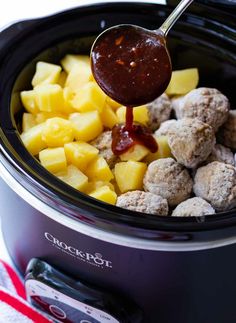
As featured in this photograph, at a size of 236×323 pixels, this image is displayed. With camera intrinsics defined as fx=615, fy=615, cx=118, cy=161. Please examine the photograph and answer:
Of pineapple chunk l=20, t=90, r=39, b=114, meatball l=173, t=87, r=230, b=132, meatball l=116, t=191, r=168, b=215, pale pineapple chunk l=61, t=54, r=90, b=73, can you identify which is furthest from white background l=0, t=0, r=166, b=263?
meatball l=116, t=191, r=168, b=215

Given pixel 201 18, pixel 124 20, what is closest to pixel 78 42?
pixel 124 20

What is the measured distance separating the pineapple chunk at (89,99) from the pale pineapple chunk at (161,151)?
15 cm

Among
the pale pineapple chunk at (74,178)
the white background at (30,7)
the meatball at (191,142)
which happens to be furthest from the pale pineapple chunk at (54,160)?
the white background at (30,7)

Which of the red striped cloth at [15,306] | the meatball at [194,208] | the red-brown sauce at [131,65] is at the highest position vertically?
the red-brown sauce at [131,65]

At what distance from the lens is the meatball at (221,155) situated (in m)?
1.28

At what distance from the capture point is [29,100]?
52.8 inches

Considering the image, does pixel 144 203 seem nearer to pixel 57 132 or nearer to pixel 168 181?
pixel 168 181

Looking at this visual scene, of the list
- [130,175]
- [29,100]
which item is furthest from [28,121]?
[130,175]

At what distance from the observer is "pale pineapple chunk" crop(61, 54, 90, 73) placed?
1439 mm

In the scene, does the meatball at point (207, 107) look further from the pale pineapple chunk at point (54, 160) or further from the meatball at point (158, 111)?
the pale pineapple chunk at point (54, 160)

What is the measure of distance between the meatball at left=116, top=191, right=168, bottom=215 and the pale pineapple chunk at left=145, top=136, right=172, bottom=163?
157 mm

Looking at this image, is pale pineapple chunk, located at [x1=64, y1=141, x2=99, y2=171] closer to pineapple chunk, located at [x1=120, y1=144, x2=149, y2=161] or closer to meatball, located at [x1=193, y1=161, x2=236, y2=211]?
pineapple chunk, located at [x1=120, y1=144, x2=149, y2=161]

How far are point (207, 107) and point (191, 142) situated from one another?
15cm

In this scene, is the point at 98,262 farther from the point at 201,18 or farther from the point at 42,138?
the point at 201,18
